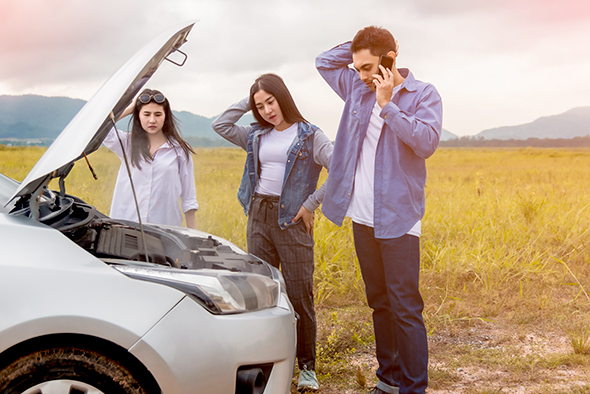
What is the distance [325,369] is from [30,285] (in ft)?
6.47

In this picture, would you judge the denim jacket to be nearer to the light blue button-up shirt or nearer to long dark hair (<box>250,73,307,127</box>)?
long dark hair (<box>250,73,307,127</box>)

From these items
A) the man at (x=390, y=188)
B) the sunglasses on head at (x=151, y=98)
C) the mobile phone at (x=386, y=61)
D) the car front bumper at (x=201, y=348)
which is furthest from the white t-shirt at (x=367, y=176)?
the sunglasses on head at (x=151, y=98)

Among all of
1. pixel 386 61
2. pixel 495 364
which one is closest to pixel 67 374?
pixel 386 61

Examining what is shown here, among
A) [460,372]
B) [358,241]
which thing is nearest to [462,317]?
[460,372]

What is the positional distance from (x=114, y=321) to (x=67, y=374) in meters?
0.23

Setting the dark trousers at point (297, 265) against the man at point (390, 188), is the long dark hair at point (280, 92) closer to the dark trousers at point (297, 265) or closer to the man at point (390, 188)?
the man at point (390, 188)

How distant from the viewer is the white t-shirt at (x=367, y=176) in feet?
7.82

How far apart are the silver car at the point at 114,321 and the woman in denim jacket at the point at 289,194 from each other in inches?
36.2

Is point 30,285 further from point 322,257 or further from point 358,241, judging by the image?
point 322,257

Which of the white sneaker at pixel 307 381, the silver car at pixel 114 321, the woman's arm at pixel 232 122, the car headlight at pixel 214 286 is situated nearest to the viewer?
the silver car at pixel 114 321

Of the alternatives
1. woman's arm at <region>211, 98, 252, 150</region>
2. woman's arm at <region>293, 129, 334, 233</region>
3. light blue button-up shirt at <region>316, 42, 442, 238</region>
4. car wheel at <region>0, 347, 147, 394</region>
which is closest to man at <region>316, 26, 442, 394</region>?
light blue button-up shirt at <region>316, 42, 442, 238</region>

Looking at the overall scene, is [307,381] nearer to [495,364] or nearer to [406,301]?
[406,301]

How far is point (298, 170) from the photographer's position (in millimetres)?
2705

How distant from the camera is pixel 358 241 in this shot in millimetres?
2490
